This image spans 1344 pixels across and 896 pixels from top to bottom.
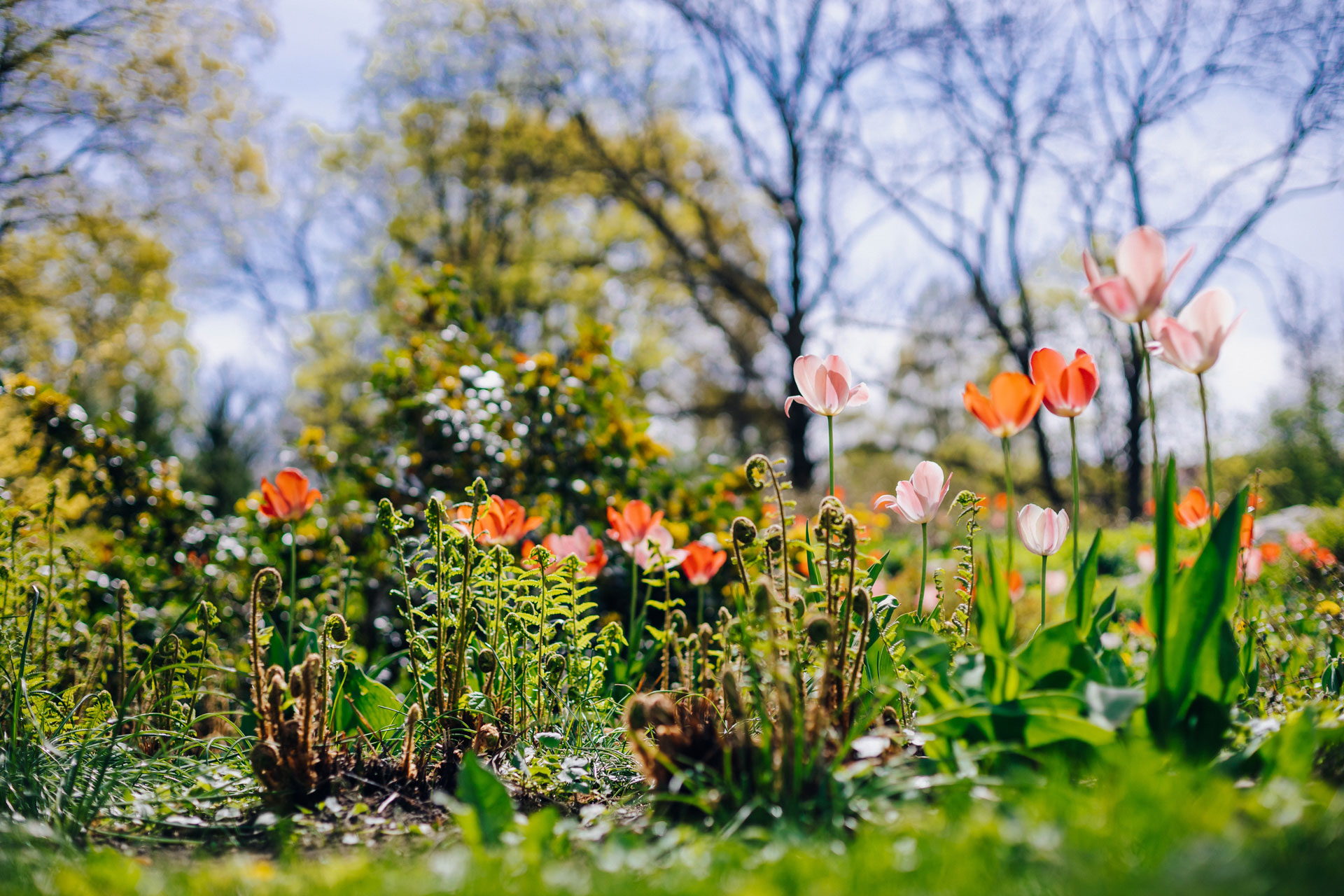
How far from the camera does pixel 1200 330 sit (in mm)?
1347

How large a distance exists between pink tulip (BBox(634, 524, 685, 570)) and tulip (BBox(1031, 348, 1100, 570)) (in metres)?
1.06

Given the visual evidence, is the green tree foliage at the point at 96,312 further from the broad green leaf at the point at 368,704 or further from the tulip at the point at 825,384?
the tulip at the point at 825,384

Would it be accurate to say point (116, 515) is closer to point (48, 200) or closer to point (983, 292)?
point (48, 200)

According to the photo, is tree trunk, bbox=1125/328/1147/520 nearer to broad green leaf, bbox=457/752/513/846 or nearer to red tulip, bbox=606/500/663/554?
red tulip, bbox=606/500/663/554

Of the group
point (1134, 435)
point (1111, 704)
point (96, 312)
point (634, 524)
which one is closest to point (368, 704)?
point (634, 524)

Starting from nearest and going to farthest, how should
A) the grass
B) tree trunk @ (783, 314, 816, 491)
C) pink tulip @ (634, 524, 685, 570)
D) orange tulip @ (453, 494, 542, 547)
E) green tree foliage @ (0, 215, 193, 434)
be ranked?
the grass, orange tulip @ (453, 494, 542, 547), pink tulip @ (634, 524, 685, 570), green tree foliage @ (0, 215, 193, 434), tree trunk @ (783, 314, 816, 491)

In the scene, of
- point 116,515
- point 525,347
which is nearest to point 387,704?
point 116,515

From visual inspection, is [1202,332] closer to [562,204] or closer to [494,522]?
[494,522]

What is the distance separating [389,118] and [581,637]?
715 inches

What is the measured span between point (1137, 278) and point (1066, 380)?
0.24 m

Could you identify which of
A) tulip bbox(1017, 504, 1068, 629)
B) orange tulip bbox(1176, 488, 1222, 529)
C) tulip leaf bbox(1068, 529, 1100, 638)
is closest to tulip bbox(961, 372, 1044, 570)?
tulip leaf bbox(1068, 529, 1100, 638)

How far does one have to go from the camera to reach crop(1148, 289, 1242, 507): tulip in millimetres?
1334

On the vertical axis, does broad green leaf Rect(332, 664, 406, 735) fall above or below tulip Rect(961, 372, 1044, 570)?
below

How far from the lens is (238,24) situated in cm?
1181
